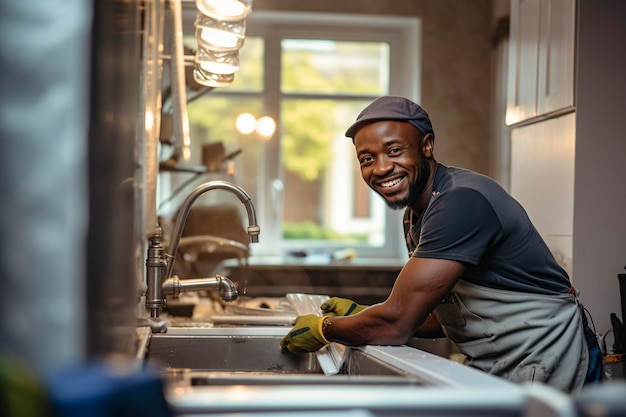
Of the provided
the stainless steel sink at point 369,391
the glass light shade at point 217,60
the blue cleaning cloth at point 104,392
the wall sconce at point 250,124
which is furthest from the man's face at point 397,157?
the wall sconce at point 250,124

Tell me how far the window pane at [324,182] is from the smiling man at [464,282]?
384cm

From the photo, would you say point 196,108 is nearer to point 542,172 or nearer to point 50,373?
point 542,172

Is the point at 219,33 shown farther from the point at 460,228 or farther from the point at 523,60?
Answer: the point at 523,60

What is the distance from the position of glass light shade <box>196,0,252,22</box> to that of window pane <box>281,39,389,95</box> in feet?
11.7

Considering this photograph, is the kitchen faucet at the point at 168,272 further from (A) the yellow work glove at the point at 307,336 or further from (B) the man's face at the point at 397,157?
(B) the man's face at the point at 397,157

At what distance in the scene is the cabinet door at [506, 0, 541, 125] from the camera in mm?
2822

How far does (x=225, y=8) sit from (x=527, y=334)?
1.16 metres

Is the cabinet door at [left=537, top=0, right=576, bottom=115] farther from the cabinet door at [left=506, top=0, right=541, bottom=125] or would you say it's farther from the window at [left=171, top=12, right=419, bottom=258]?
the window at [left=171, top=12, right=419, bottom=258]

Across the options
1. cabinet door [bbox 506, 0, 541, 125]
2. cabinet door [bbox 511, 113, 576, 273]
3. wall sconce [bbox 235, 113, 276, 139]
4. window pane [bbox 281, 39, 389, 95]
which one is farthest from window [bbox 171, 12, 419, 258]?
cabinet door [bbox 511, 113, 576, 273]

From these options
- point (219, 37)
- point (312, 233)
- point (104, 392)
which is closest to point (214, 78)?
point (219, 37)

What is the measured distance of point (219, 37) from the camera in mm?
2230

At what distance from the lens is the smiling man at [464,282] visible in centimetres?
159

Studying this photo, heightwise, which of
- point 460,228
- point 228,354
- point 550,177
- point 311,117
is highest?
point 311,117

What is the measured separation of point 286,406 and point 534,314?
1.08 meters
